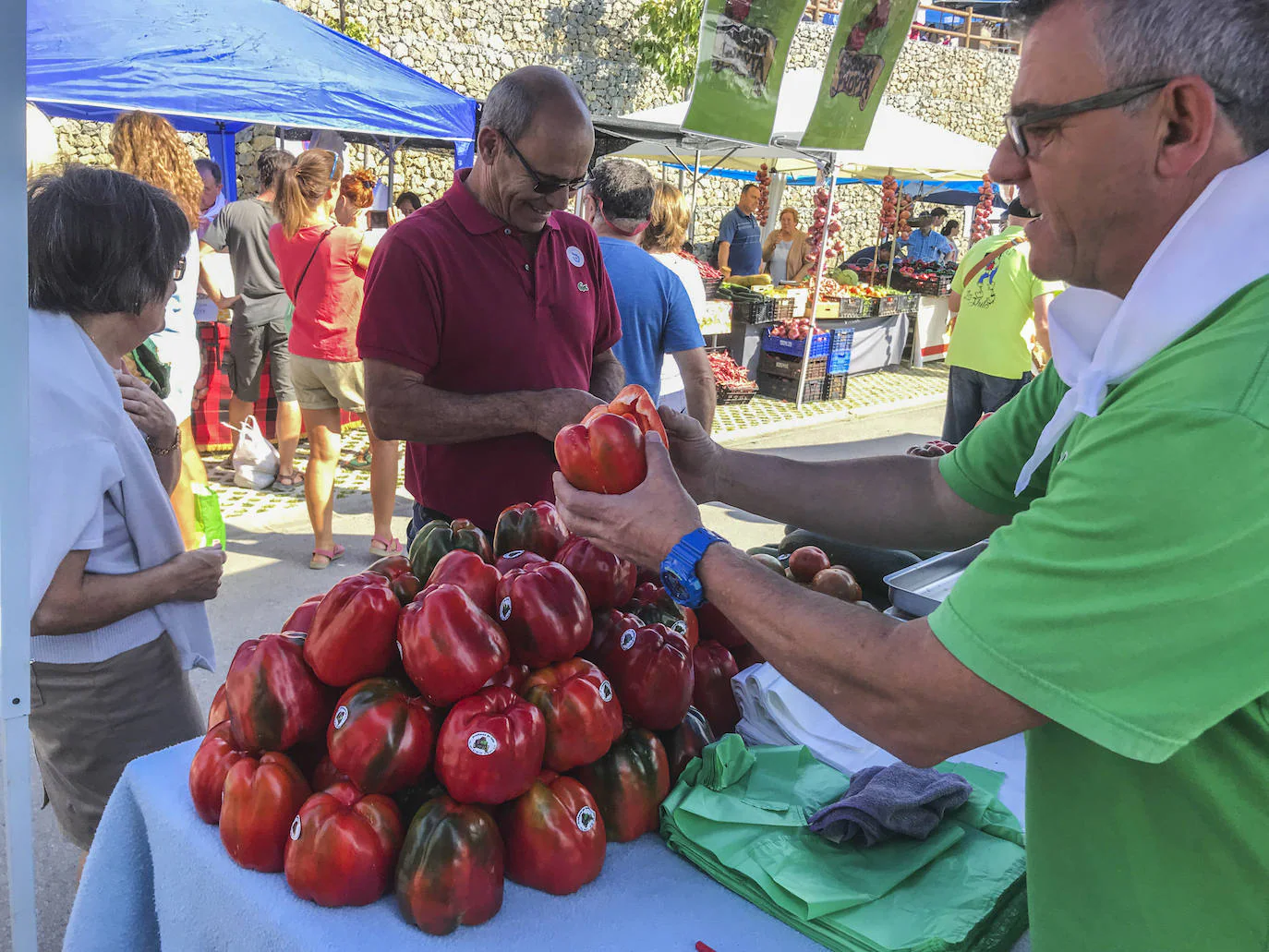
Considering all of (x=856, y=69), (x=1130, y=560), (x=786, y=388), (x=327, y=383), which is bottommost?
(x=786, y=388)

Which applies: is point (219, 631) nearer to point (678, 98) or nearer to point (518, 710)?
point (518, 710)

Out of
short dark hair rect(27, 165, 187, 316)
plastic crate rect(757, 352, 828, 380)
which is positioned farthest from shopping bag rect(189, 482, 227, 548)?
plastic crate rect(757, 352, 828, 380)

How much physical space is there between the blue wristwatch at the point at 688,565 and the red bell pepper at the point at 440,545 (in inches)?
22.6

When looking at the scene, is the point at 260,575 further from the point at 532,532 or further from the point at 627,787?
the point at 627,787

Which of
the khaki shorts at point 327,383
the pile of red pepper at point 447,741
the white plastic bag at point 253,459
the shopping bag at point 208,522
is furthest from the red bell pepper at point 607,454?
the white plastic bag at point 253,459

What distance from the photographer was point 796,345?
10773 mm

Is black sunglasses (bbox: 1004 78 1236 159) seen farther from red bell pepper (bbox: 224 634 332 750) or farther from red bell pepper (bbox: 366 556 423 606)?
red bell pepper (bbox: 224 634 332 750)

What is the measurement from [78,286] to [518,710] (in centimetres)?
138

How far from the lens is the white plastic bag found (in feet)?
22.1

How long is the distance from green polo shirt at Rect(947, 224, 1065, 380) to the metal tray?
391 centimetres

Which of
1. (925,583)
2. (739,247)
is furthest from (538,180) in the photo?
(739,247)

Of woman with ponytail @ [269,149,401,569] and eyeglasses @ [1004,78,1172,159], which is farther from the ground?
eyeglasses @ [1004,78,1172,159]

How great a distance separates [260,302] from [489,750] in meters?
6.06

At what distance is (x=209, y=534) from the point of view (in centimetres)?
349
